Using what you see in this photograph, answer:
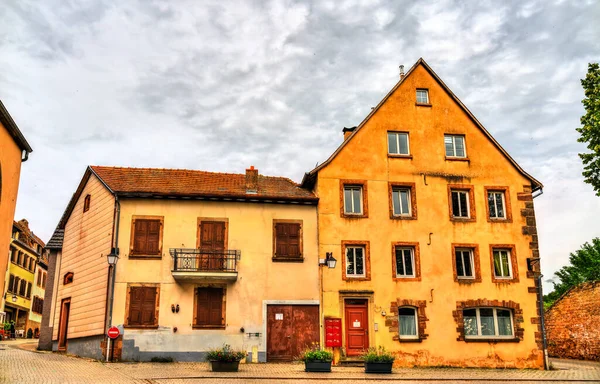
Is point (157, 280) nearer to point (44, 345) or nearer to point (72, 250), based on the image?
point (72, 250)

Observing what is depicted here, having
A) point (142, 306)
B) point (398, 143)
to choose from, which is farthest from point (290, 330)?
point (398, 143)

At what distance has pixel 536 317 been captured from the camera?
24266 mm

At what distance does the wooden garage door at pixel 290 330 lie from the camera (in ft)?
75.6

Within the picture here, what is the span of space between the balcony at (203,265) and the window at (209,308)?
519mm

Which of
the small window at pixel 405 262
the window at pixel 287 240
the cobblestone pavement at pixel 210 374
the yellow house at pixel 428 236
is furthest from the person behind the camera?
the small window at pixel 405 262

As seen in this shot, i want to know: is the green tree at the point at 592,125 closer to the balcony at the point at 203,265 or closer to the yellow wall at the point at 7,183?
the balcony at the point at 203,265

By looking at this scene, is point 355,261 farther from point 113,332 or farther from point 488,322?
point 113,332

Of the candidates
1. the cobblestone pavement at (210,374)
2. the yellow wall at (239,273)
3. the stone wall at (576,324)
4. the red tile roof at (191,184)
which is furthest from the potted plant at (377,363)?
the stone wall at (576,324)

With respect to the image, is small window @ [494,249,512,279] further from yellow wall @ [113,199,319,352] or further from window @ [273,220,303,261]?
window @ [273,220,303,261]

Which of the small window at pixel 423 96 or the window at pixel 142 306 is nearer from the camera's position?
the window at pixel 142 306

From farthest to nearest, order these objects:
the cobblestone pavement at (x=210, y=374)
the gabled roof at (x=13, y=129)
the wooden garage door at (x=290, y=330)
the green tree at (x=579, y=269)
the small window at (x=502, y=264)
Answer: the green tree at (x=579, y=269), the small window at (x=502, y=264), the wooden garage door at (x=290, y=330), the cobblestone pavement at (x=210, y=374), the gabled roof at (x=13, y=129)

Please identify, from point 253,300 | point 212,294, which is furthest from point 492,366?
point 212,294

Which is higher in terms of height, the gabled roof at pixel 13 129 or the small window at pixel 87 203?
the small window at pixel 87 203

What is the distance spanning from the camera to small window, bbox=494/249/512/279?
81.0ft
